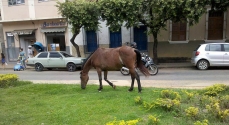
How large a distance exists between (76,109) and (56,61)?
1105 centimetres

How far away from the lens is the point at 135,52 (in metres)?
7.07

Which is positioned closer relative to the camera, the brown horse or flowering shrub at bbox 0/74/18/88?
the brown horse

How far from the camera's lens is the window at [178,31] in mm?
17828

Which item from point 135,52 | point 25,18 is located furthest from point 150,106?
point 25,18

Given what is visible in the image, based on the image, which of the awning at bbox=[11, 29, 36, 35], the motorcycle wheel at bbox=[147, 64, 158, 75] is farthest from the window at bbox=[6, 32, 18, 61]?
the motorcycle wheel at bbox=[147, 64, 158, 75]

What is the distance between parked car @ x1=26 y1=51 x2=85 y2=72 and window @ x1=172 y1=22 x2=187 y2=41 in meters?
8.45

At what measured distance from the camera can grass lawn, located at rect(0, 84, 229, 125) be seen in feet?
15.1

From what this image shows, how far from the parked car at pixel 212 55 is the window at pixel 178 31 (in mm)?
4771

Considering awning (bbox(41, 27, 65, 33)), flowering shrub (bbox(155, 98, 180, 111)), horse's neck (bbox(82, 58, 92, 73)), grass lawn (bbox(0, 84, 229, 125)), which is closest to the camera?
grass lawn (bbox(0, 84, 229, 125))

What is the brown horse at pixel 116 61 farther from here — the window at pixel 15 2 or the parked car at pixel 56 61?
the window at pixel 15 2

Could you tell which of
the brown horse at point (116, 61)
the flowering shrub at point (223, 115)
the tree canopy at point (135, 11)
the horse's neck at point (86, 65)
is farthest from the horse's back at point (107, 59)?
the tree canopy at point (135, 11)

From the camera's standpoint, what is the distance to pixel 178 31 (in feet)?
58.9

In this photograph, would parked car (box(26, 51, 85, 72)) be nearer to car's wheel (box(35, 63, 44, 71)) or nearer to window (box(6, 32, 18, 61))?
car's wheel (box(35, 63, 44, 71))

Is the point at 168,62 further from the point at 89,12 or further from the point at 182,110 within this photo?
the point at 182,110
